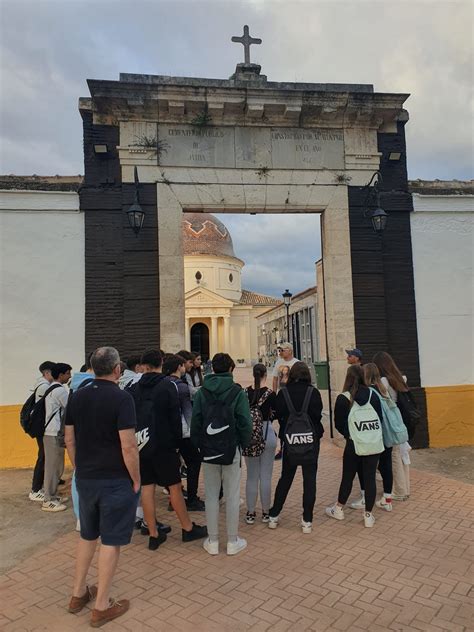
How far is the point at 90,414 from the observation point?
3.14 m

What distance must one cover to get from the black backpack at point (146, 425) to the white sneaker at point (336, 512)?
2.19m

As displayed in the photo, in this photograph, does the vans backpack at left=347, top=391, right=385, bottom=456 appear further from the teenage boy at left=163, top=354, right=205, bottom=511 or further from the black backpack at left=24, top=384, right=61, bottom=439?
the black backpack at left=24, top=384, right=61, bottom=439

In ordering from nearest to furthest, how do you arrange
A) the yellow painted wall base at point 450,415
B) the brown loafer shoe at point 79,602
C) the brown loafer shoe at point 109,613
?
the brown loafer shoe at point 109,613
the brown loafer shoe at point 79,602
the yellow painted wall base at point 450,415

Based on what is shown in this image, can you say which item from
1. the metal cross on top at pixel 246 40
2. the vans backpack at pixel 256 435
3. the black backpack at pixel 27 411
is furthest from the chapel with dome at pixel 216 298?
the vans backpack at pixel 256 435

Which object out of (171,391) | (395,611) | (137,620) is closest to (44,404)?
(171,391)

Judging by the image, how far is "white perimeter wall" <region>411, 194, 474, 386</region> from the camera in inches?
328

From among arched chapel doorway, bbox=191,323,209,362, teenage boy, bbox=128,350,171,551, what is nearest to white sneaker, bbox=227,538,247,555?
teenage boy, bbox=128,350,171,551

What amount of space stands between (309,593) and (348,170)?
7.09 metres

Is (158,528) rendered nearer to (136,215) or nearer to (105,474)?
(105,474)

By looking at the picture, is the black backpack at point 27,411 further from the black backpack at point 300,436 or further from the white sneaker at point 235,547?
the black backpack at point 300,436

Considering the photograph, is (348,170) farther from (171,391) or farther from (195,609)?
(195,609)

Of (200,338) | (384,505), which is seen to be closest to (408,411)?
(384,505)

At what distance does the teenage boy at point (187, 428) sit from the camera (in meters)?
5.01

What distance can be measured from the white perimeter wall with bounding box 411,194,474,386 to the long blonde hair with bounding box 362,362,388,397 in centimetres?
363
